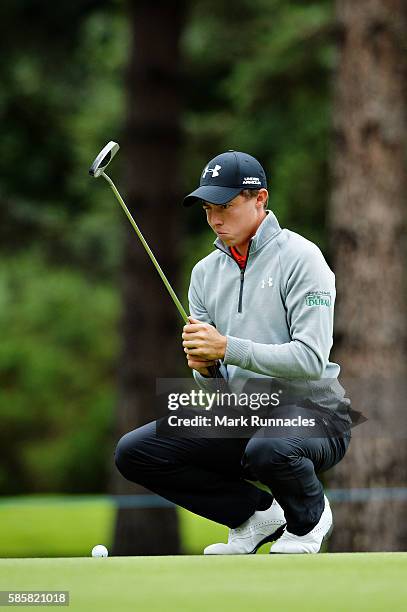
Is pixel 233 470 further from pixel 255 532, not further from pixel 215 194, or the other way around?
pixel 215 194

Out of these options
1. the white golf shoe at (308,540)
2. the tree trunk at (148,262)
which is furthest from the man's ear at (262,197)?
the tree trunk at (148,262)

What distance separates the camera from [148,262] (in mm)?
11734

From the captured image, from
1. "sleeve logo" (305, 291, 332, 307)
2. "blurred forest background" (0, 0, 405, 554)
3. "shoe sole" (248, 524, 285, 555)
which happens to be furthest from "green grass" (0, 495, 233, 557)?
"sleeve logo" (305, 291, 332, 307)

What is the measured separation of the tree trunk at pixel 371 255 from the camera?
8820 mm

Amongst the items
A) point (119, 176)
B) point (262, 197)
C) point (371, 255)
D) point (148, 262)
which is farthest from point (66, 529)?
point (262, 197)

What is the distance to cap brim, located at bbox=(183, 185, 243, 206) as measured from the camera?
12.6ft

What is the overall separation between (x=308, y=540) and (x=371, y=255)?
5135 millimetres

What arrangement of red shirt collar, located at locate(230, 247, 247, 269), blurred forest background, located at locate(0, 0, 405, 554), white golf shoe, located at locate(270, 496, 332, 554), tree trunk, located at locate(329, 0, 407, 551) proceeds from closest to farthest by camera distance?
red shirt collar, located at locate(230, 247, 247, 269) → white golf shoe, located at locate(270, 496, 332, 554) → tree trunk, located at locate(329, 0, 407, 551) → blurred forest background, located at locate(0, 0, 405, 554)

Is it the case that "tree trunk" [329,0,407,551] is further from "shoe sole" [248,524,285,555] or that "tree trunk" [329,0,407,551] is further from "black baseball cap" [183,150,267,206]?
"black baseball cap" [183,150,267,206]

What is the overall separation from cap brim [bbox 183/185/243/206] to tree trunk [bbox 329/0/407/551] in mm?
4942

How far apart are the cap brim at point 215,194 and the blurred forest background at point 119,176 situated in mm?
5171

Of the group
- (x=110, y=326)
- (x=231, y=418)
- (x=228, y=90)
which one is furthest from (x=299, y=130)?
(x=231, y=418)

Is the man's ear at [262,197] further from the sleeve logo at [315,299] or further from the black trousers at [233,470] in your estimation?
the black trousers at [233,470]

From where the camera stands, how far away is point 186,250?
66.2 feet
